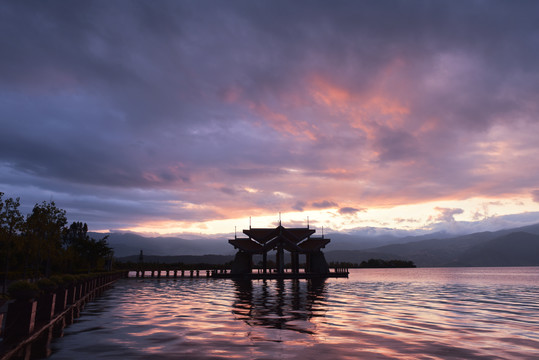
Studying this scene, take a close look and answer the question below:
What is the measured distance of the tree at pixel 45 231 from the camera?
48.1m

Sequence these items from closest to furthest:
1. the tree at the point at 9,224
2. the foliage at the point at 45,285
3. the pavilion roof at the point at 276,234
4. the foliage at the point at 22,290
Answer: the foliage at the point at 22,290 < the foliage at the point at 45,285 < the tree at the point at 9,224 < the pavilion roof at the point at 276,234

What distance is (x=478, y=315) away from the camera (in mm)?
20047

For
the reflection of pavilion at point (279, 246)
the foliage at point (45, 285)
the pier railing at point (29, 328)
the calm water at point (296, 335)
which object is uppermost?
the reflection of pavilion at point (279, 246)

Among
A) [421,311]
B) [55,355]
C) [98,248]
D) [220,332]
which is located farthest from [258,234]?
[55,355]

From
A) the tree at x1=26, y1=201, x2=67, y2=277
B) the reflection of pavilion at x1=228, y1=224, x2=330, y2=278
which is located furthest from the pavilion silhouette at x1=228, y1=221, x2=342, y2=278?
the tree at x1=26, y1=201, x2=67, y2=277

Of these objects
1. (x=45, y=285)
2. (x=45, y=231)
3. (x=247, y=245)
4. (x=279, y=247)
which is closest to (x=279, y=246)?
(x=279, y=247)

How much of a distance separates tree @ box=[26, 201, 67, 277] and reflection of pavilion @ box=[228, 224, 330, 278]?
2598cm

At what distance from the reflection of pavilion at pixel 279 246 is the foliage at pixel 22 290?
48.5 m

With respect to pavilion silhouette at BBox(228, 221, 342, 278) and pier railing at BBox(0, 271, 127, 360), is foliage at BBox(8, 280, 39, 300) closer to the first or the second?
pier railing at BBox(0, 271, 127, 360)

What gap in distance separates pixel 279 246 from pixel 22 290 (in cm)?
5010

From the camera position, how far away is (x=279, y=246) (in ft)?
198

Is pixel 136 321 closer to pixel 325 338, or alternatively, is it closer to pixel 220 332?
pixel 220 332

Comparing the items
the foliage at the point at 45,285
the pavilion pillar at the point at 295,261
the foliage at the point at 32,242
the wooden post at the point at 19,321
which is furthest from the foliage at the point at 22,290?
the pavilion pillar at the point at 295,261

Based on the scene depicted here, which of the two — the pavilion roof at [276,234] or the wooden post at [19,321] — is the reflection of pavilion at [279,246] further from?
the wooden post at [19,321]
